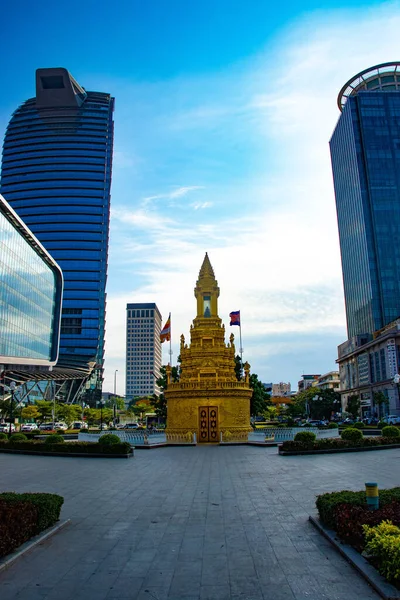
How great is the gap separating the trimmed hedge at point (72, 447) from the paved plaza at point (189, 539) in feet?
23.0

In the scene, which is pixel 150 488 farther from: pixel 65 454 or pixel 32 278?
pixel 32 278

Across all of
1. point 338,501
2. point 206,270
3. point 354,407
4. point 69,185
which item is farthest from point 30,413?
point 69,185

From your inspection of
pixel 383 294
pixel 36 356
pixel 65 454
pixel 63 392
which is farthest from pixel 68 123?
pixel 65 454

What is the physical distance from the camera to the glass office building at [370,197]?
355 ft

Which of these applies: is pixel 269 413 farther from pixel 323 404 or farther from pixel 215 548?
pixel 215 548

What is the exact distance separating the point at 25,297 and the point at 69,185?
80972 mm

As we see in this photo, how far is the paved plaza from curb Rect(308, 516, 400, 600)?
0.46 feet

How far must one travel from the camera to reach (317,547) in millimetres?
9797

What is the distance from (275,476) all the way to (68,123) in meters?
159

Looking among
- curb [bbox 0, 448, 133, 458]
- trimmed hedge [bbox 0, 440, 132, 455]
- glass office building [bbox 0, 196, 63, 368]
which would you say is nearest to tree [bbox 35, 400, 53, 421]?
glass office building [bbox 0, 196, 63, 368]

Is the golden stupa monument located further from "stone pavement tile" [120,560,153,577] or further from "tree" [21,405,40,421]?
"tree" [21,405,40,421]

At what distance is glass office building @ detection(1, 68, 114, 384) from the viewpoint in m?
140

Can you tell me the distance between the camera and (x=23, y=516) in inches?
395

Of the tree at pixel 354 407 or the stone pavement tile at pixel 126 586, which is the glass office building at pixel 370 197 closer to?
the tree at pixel 354 407
